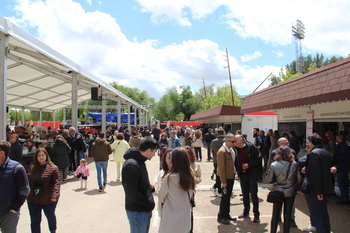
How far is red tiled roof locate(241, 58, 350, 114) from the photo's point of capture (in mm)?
5816

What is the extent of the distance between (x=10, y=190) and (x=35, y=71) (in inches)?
394

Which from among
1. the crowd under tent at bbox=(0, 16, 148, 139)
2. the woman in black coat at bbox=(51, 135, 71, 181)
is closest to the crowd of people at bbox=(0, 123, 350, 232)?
the woman in black coat at bbox=(51, 135, 71, 181)

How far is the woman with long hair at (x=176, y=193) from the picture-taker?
9.77 ft

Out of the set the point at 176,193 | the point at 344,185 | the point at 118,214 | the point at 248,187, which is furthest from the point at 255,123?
the point at 176,193

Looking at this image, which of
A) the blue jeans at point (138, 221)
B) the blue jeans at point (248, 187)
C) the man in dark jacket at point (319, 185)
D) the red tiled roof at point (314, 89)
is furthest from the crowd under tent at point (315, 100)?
the blue jeans at point (138, 221)

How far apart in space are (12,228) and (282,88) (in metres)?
8.38

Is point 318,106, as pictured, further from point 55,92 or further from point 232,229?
point 55,92

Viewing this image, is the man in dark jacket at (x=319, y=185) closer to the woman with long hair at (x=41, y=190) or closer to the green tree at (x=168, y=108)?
the woman with long hair at (x=41, y=190)

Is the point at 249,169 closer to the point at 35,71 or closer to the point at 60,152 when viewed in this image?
the point at 60,152

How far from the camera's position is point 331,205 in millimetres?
6707

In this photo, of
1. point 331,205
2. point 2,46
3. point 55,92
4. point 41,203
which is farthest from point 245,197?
point 55,92

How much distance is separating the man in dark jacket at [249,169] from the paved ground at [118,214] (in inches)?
15.3

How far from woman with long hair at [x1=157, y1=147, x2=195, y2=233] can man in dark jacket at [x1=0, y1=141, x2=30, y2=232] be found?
196 centimetres

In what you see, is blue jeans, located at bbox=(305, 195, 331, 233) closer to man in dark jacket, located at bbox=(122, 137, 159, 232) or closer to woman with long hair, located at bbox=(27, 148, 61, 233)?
man in dark jacket, located at bbox=(122, 137, 159, 232)
